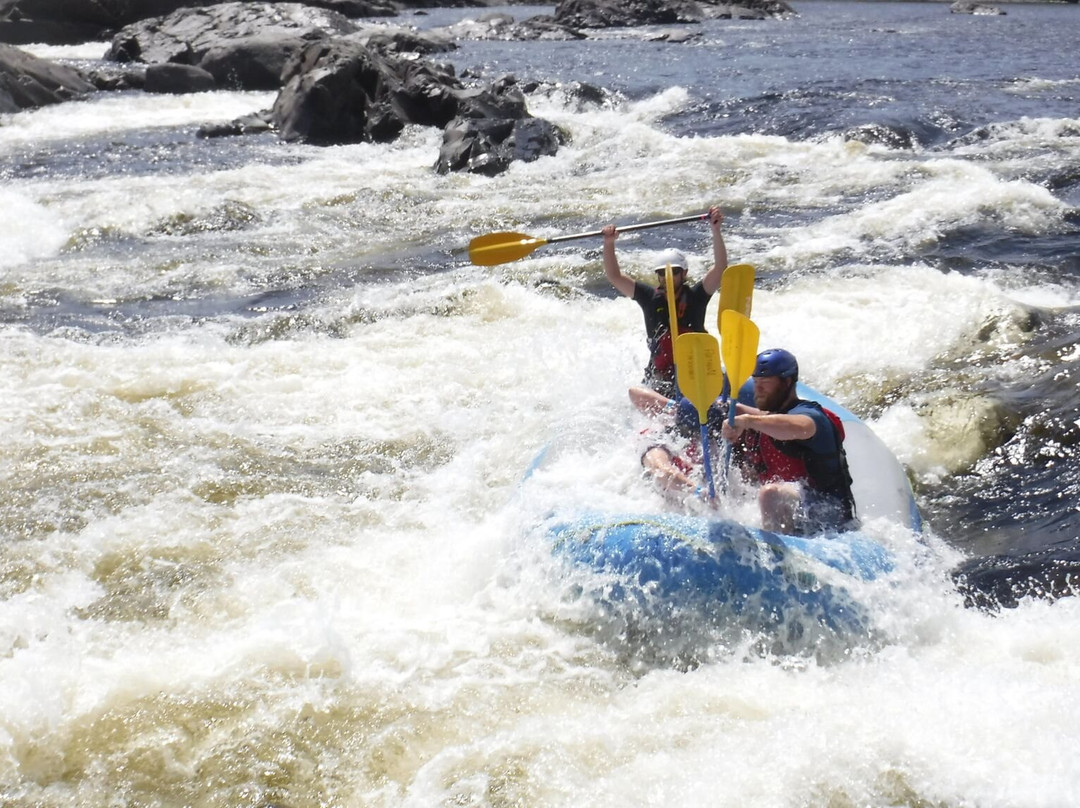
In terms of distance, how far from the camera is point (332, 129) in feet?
48.2

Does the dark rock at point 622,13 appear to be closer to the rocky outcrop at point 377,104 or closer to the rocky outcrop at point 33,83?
the rocky outcrop at point 33,83

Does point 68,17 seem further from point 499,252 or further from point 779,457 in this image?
point 779,457

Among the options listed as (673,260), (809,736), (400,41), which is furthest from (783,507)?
(400,41)

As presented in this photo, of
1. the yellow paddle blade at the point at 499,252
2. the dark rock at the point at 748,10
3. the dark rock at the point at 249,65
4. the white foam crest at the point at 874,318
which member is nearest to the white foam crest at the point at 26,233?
the yellow paddle blade at the point at 499,252

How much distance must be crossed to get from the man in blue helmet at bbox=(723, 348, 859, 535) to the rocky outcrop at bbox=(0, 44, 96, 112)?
16332mm

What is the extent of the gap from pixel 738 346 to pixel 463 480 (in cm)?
185

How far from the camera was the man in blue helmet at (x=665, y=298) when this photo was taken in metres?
5.34

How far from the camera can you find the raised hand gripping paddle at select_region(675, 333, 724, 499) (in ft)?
13.7

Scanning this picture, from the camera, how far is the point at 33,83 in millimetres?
17781

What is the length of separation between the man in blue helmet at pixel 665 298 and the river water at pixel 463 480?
1.06ft

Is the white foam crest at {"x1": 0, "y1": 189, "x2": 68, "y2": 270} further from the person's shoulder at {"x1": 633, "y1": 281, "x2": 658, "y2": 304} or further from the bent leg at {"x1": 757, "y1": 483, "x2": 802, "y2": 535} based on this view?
the bent leg at {"x1": 757, "y1": 483, "x2": 802, "y2": 535}

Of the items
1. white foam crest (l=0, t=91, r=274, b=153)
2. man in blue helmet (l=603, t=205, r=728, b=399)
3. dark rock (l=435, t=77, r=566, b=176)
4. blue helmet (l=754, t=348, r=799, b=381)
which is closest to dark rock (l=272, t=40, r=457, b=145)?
dark rock (l=435, t=77, r=566, b=176)

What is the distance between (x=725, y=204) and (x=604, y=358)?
14.2 ft

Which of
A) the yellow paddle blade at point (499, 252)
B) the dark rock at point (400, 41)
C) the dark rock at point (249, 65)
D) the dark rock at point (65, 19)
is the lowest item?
the yellow paddle blade at point (499, 252)
